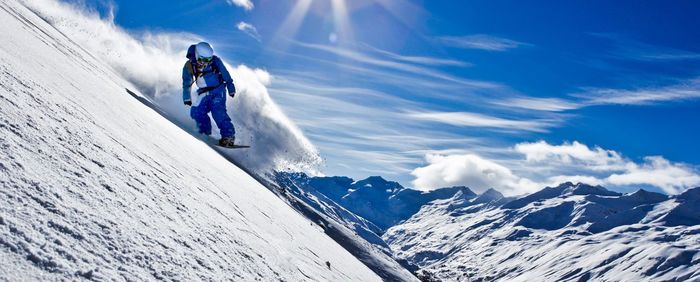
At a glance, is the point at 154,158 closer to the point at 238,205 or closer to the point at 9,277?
the point at 238,205

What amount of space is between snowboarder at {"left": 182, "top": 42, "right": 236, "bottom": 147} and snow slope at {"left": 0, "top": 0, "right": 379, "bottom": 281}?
835 centimetres

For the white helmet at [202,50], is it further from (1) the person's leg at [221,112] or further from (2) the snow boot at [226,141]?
(2) the snow boot at [226,141]

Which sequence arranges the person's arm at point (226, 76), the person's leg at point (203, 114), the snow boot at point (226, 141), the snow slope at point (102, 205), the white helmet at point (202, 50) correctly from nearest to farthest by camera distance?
1. the snow slope at point (102, 205)
2. the white helmet at point (202, 50)
3. the person's arm at point (226, 76)
4. the person's leg at point (203, 114)
5. the snow boot at point (226, 141)

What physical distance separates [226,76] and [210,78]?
0.54 metres

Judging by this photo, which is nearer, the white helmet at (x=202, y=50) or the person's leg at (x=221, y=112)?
the white helmet at (x=202, y=50)

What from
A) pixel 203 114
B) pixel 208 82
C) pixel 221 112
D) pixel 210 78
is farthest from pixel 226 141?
pixel 210 78

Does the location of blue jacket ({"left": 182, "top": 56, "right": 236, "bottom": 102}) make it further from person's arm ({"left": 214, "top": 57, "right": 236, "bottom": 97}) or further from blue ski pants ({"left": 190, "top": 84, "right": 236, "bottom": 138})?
blue ski pants ({"left": 190, "top": 84, "right": 236, "bottom": 138})

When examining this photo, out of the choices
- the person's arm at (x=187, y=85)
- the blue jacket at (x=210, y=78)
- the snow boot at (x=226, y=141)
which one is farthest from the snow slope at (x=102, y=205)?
the snow boot at (x=226, y=141)

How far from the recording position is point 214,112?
1683 cm

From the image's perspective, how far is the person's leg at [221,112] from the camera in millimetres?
16781

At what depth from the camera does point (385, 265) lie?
23328mm

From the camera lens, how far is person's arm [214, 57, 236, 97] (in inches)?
660

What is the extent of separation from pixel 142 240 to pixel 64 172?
0.92m

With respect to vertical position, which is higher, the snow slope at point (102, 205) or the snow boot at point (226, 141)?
the snow boot at point (226, 141)
